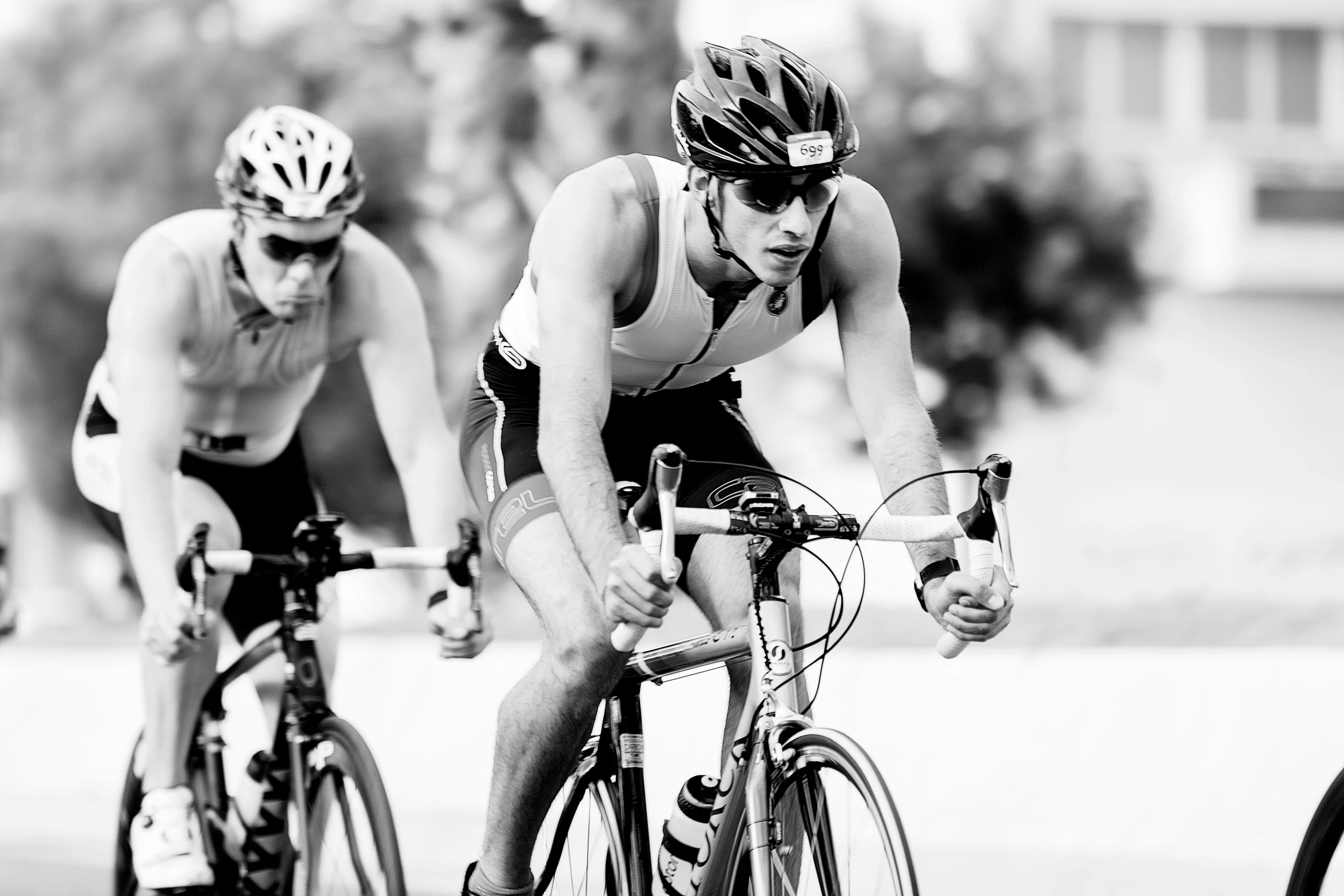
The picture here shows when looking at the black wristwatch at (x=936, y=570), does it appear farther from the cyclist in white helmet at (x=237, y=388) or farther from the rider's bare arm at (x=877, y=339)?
the cyclist in white helmet at (x=237, y=388)

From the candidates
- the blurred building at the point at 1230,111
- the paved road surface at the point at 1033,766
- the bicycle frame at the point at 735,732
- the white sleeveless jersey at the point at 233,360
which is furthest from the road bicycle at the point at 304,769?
the blurred building at the point at 1230,111

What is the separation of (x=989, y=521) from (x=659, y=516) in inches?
22.7

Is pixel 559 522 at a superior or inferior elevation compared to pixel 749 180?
inferior

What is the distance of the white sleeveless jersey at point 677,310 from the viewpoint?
402 cm

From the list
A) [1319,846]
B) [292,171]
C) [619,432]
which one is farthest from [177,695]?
[1319,846]

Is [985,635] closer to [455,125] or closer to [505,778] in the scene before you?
[505,778]

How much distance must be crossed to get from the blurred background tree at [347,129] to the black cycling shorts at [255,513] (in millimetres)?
15876

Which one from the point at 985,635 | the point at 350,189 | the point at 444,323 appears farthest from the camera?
the point at 444,323

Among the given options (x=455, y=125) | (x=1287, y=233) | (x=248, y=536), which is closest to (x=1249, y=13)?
(x=1287, y=233)

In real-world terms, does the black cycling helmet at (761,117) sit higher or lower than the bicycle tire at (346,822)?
higher

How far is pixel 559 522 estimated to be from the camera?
4.10m

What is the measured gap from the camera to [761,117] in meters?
3.71

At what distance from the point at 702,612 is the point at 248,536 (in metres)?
1.77

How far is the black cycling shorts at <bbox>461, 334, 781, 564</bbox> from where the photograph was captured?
4285 millimetres
